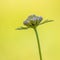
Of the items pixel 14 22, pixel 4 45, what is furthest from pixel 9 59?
pixel 14 22

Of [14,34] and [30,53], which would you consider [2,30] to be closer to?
[14,34]

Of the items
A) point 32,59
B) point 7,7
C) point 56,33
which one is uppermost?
point 7,7

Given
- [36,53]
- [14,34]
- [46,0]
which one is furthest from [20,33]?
[46,0]

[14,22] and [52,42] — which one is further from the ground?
[14,22]

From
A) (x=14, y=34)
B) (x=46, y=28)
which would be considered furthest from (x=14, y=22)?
(x=46, y=28)

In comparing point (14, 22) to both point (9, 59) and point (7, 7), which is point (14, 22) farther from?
point (9, 59)

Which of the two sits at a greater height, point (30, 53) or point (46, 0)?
point (46, 0)
